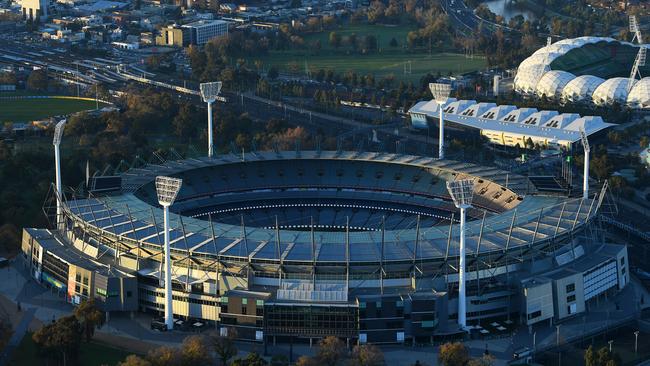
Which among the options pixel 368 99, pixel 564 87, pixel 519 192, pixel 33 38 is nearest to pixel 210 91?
pixel 519 192

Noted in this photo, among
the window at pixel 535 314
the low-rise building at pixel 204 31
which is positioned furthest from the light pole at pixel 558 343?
the low-rise building at pixel 204 31

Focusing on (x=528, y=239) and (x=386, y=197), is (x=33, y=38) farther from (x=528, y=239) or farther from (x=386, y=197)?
(x=528, y=239)

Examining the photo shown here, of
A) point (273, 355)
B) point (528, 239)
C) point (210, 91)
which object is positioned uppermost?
point (210, 91)

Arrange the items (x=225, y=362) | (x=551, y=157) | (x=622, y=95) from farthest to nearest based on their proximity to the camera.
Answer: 1. (x=622, y=95)
2. (x=551, y=157)
3. (x=225, y=362)

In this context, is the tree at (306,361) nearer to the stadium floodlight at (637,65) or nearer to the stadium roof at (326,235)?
the stadium roof at (326,235)

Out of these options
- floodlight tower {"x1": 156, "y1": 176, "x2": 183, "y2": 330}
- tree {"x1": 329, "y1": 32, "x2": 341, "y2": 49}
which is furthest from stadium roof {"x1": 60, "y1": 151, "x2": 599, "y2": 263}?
tree {"x1": 329, "y1": 32, "x2": 341, "y2": 49}

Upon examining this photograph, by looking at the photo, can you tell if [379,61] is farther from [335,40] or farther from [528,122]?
[528,122]

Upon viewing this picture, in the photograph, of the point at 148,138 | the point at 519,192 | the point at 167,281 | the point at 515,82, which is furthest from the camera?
the point at 515,82
